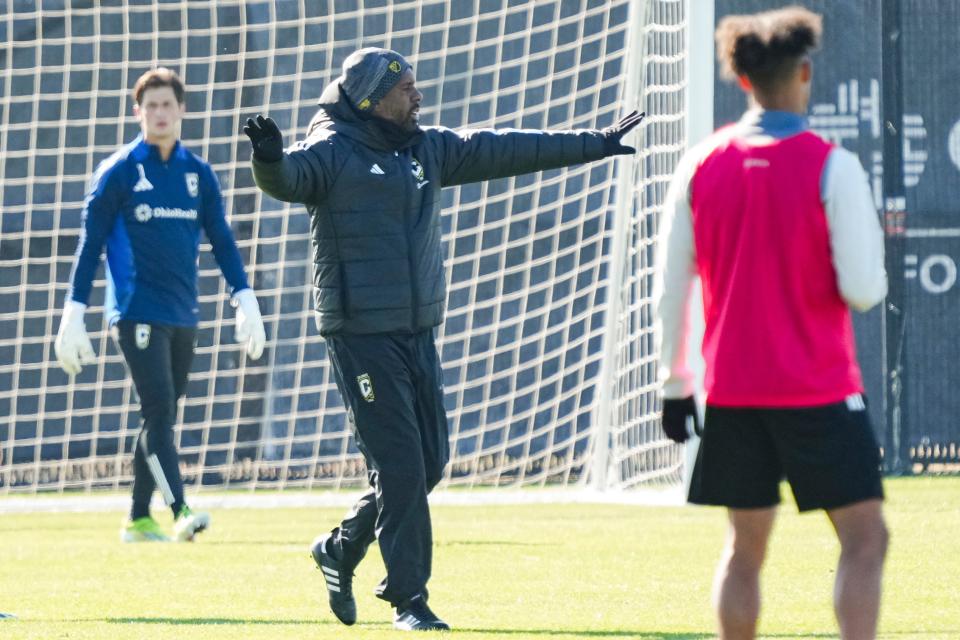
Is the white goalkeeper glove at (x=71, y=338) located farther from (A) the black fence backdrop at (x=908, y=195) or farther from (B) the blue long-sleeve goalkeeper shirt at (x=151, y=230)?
(A) the black fence backdrop at (x=908, y=195)

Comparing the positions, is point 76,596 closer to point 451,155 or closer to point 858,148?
point 451,155

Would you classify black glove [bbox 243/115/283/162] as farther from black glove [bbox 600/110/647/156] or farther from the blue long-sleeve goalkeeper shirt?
the blue long-sleeve goalkeeper shirt

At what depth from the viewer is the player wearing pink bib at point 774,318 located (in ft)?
12.3

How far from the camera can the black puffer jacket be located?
538 centimetres

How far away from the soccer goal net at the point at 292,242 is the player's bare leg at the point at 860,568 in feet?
24.3

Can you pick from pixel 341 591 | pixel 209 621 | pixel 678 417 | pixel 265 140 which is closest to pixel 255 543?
pixel 209 621

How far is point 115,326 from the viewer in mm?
8359

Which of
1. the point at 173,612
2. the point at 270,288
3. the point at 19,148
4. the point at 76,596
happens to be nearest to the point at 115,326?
the point at 76,596

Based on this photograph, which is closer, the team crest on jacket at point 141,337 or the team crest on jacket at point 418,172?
the team crest on jacket at point 418,172

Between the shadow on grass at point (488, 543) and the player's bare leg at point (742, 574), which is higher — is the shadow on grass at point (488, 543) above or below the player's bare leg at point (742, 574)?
below

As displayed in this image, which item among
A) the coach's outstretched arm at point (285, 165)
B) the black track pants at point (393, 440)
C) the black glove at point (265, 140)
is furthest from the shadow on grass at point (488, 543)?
the black glove at point (265, 140)

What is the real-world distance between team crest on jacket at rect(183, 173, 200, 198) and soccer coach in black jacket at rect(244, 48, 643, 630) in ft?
9.79

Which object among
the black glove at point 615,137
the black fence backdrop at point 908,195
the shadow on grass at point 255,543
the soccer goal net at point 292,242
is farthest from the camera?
the soccer goal net at point 292,242

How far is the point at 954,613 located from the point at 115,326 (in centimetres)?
424
